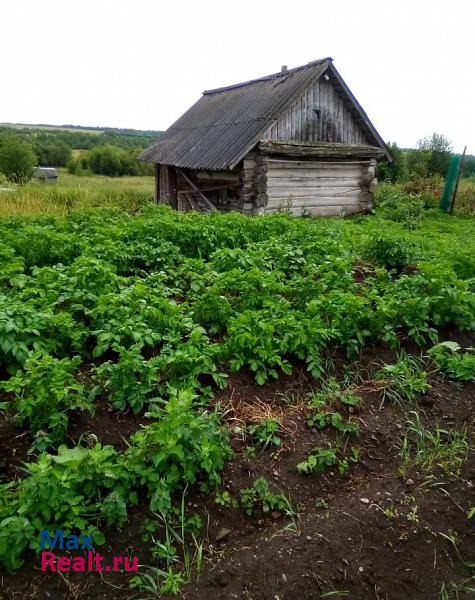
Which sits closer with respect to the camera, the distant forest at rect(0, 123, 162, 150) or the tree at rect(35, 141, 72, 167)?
→ the tree at rect(35, 141, 72, 167)

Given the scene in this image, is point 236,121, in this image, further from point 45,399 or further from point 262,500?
point 262,500

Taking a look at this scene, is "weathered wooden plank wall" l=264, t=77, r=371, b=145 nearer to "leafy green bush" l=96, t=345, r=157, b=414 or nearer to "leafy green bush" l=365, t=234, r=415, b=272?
"leafy green bush" l=365, t=234, r=415, b=272

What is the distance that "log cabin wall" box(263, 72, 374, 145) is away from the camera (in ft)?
41.3

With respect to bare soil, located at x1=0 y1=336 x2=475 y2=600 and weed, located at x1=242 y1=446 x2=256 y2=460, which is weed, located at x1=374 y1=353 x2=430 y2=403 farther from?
weed, located at x1=242 y1=446 x2=256 y2=460

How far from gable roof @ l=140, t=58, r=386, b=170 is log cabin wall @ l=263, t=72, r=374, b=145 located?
254 mm

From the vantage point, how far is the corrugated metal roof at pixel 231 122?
39.9ft

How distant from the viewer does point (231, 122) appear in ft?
45.6

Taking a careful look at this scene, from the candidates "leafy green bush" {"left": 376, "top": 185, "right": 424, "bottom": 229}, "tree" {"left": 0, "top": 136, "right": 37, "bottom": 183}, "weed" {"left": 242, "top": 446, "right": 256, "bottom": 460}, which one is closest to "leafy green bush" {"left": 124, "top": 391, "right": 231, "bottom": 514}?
"weed" {"left": 242, "top": 446, "right": 256, "bottom": 460}

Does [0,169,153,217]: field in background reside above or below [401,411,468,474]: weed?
above

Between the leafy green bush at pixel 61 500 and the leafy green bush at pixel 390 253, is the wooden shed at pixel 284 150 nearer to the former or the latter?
the leafy green bush at pixel 390 253

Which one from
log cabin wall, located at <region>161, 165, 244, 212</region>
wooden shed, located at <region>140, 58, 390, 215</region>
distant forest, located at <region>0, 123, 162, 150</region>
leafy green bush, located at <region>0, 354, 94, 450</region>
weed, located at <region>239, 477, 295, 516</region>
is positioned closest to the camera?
weed, located at <region>239, 477, 295, 516</region>

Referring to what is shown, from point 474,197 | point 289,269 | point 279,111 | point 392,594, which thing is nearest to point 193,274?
point 289,269

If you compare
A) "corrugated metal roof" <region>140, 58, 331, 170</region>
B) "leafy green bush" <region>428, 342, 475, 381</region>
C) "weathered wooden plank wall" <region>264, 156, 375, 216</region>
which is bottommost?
"leafy green bush" <region>428, 342, 475, 381</region>

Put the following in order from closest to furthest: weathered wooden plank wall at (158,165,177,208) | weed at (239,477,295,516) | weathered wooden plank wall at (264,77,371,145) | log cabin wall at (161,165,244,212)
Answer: weed at (239,477,295,516)
weathered wooden plank wall at (264,77,371,145)
log cabin wall at (161,165,244,212)
weathered wooden plank wall at (158,165,177,208)
